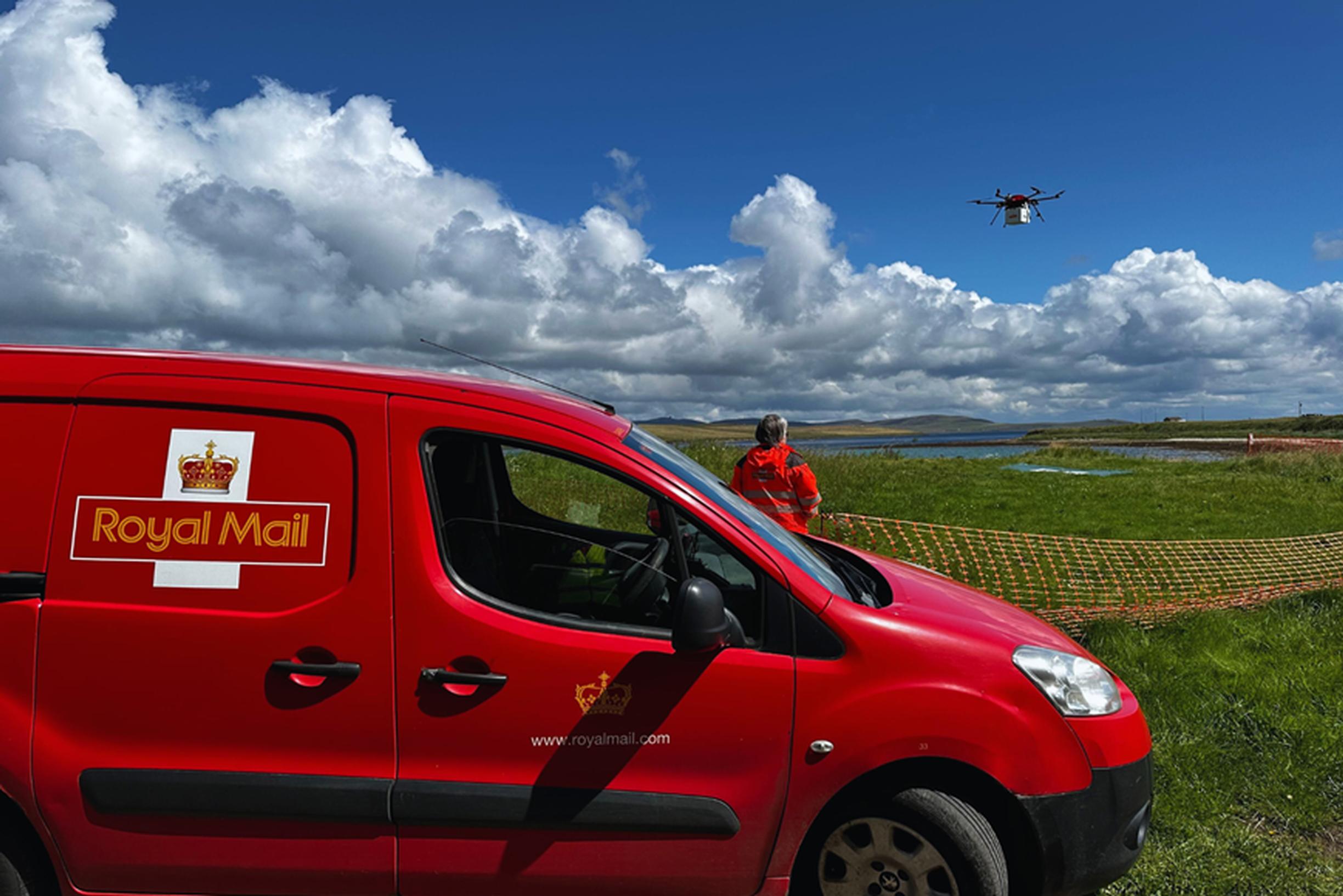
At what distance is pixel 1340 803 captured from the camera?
3.97m

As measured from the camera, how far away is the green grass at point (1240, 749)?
11.1ft

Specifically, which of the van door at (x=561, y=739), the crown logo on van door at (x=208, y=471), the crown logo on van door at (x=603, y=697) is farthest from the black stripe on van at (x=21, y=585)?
the crown logo on van door at (x=603, y=697)

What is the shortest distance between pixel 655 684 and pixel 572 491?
2345mm

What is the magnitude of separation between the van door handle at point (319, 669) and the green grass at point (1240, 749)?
2995 millimetres

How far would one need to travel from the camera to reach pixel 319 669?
7.95 ft

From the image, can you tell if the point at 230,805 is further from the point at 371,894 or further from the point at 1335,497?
the point at 1335,497

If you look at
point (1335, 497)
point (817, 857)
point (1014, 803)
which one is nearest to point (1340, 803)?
point (1014, 803)

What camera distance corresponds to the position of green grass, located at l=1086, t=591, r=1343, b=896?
3.39 metres

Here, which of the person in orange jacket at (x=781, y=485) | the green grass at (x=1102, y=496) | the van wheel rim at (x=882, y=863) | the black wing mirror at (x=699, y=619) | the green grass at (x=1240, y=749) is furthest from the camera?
the green grass at (x=1102, y=496)

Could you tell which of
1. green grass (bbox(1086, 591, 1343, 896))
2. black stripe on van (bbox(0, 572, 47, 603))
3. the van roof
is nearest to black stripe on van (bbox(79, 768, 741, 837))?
black stripe on van (bbox(0, 572, 47, 603))

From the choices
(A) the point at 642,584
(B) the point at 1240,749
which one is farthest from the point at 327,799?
(B) the point at 1240,749

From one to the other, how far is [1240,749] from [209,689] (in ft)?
16.3

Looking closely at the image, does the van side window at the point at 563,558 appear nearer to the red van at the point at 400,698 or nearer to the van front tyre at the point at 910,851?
the red van at the point at 400,698

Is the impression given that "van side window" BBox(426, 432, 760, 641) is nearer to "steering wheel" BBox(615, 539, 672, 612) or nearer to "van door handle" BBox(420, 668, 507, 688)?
"steering wheel" BBox(615, 539, 672, 612)
